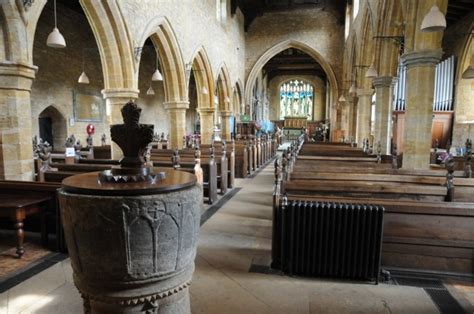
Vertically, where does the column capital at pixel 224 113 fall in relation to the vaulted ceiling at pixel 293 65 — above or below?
below

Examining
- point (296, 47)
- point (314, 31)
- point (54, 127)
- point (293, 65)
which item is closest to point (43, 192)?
point (54, 127)

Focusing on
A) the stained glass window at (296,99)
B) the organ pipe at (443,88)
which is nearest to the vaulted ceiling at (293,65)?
the stained glass window at (296,99)

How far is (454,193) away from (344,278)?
70.5 inches

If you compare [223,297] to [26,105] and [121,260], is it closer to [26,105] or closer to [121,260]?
[121,260]

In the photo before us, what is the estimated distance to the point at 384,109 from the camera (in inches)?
374

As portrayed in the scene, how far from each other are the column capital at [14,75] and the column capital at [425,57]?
21.2ft

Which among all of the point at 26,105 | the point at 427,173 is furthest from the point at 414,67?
the point at 26,105

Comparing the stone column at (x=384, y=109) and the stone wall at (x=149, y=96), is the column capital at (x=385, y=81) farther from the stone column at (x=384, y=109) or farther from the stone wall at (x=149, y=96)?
the stone wall at (x=149, y=96)

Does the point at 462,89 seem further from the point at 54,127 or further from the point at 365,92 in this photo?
the point at 54,127

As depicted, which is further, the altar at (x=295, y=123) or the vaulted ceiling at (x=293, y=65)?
the altar at (x=295, y=123)

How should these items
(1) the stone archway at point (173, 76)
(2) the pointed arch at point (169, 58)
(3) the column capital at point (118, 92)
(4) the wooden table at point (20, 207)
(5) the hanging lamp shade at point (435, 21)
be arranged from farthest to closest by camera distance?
(1) the stone archway at point (173, 76) < (2) the pointed arch at point (169, 58) < (3) the column capital at point (118, 92) < (5) the hanging lamp shade at point (435, 21) < (4) the wooden table at point (20, 207)

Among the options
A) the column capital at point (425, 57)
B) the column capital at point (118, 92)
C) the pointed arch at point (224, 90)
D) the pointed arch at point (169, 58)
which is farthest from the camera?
the pointed arch at point (224, 90)

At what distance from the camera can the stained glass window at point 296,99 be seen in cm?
3203

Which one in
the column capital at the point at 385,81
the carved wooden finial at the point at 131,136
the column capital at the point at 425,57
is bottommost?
the carved wooden finial at the point at 131,136
